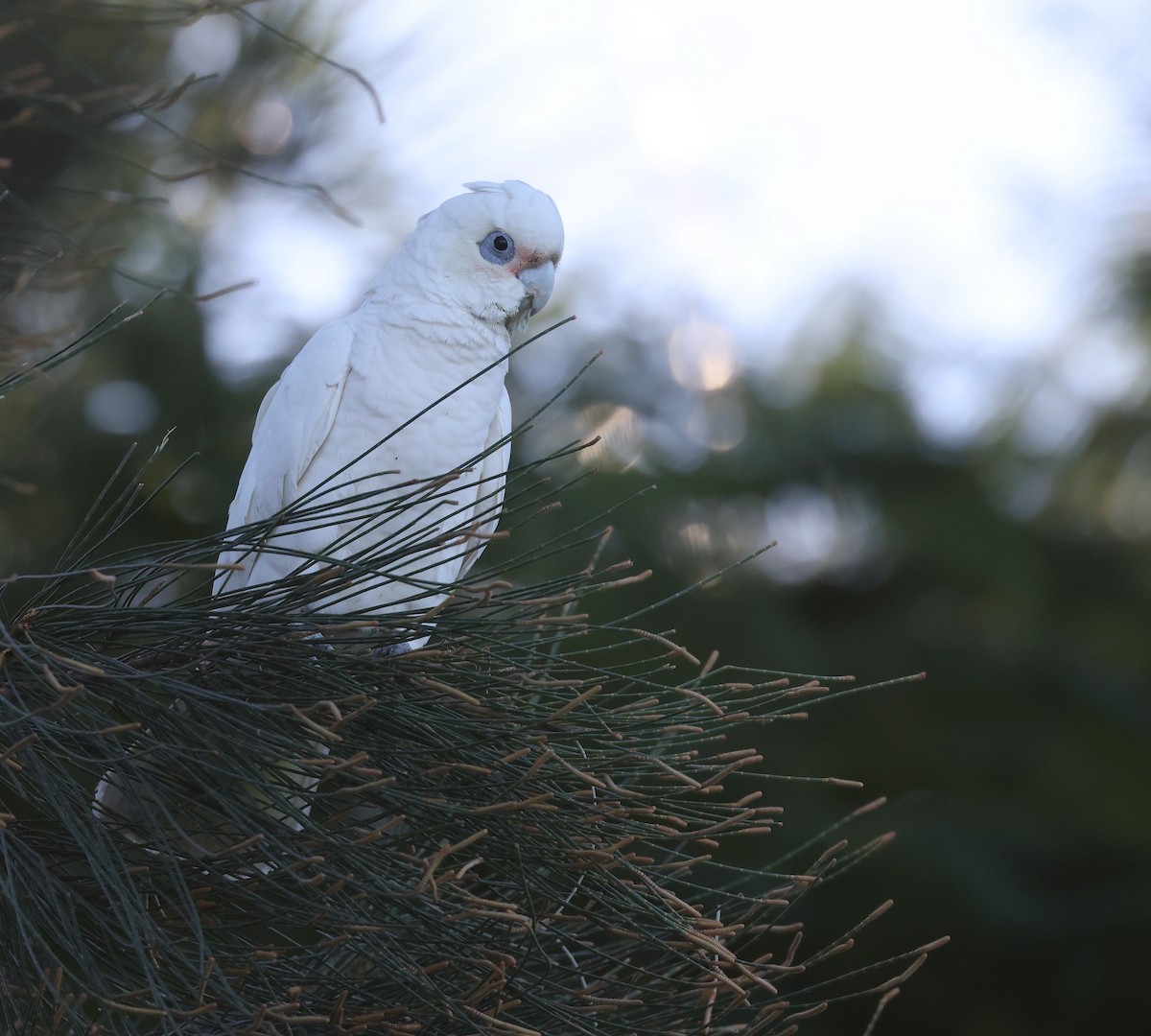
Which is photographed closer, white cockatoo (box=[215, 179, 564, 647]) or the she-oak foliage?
the she-oak foliage

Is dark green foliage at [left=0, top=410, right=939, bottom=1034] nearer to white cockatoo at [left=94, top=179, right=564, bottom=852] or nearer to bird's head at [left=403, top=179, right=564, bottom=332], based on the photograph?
white cockatoo at [left=94, top=179, right=564, bottom=852]

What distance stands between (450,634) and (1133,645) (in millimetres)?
3452

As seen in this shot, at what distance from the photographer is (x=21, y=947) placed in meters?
0.88

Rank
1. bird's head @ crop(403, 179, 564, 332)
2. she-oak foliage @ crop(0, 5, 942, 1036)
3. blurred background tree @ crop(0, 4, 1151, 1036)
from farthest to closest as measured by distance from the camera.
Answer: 1. blurred background tree @ crop(0, 4, 1151, 1036)
2. bird's head @ crop(403, 179, 564, 332)
3. she-oak foliage @ crop(0, 5, 942, 1036)

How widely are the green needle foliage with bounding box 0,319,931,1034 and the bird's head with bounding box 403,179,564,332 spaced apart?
829mm

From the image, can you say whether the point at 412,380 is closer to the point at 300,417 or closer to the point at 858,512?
the point at 300,417

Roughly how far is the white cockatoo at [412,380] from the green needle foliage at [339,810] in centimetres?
60

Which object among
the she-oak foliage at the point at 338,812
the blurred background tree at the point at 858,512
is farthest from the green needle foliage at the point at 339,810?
the blurred background tree at the point at 858,512

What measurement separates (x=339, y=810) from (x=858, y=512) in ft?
9.68

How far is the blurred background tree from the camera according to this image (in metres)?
2.51

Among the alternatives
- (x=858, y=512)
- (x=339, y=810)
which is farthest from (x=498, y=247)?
(x=858, y=512)

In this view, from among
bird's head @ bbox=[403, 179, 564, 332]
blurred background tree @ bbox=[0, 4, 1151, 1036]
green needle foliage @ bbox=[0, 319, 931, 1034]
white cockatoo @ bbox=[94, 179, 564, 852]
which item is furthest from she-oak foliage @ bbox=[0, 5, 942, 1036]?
blurred background tree @ bbox=[0, 4, 1151, 1036]

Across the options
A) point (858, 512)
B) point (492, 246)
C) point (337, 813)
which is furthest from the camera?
point (858, 512)

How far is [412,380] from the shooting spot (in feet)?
5.55
